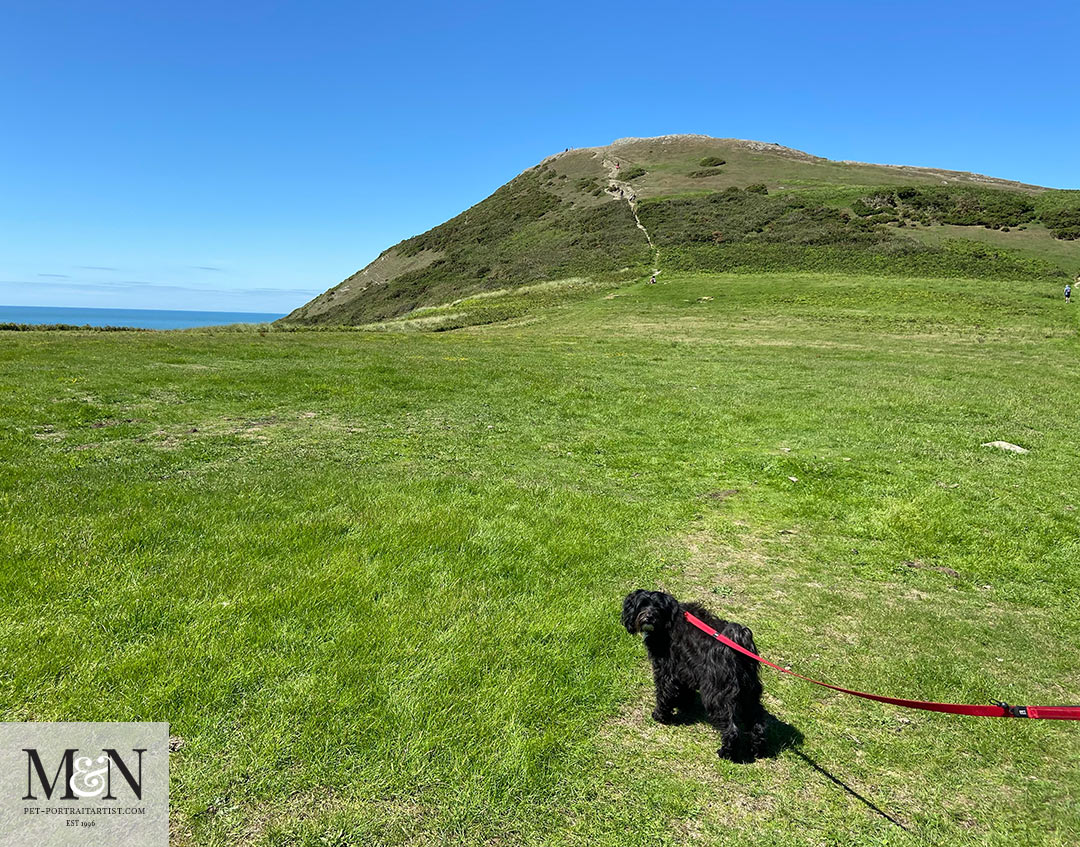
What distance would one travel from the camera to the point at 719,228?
2827 inches

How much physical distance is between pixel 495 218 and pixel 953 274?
74809mm

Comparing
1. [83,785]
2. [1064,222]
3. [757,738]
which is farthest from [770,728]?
[1064,222]

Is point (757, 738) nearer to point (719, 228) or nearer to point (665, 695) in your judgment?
point (665, 695)

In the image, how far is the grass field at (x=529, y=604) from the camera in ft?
13.3

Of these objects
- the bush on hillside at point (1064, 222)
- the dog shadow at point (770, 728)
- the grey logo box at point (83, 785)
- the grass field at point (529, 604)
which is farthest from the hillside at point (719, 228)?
the grey logo box at point (83, 785)

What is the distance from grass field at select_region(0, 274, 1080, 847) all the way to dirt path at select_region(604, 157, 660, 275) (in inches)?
2125

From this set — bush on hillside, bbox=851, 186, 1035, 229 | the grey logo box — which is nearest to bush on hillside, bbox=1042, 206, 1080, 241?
bush on hillside, bbox=851, 186, 1035, 229

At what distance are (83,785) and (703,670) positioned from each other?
479 centimetres

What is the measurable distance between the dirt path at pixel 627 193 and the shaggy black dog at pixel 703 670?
202 feet

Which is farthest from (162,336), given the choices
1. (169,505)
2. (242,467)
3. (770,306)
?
(770,306)

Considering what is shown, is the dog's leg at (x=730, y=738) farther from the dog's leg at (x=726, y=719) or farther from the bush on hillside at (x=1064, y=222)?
the bush on hillside at (x=1064, y=222)

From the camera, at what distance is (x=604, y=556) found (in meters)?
8.05

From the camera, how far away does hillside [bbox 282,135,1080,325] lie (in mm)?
58406

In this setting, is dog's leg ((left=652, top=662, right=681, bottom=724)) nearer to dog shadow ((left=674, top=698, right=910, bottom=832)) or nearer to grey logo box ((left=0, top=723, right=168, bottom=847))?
dog shadow ((left=674, top=698, right=910, bottom=832))
